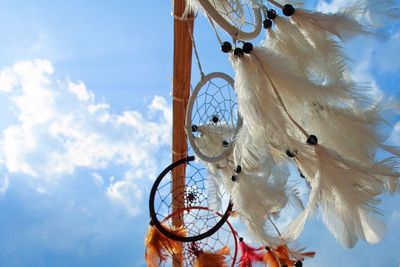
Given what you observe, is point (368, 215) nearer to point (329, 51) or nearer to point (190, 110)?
point (329, 51)

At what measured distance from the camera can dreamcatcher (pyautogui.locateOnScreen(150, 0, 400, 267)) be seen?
132 centimetres

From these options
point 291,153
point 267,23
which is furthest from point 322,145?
point 267,23

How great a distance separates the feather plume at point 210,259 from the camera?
6.59 feet

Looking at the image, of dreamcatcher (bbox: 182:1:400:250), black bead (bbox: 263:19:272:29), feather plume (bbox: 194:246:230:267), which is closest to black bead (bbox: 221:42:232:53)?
dreamcatcher (bbox: 182:1:400:250)

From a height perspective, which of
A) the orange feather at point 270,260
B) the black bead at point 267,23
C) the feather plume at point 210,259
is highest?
the black bead at point 267,23

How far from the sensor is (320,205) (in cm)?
137

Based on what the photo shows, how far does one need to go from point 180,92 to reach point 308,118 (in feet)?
2.97

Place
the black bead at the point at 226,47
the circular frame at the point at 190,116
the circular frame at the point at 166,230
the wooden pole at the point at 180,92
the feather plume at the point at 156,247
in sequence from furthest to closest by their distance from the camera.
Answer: the feather plume at the point at 156,247, the wooden pole at the point at 180,92, the circular frame at the point at 166,230, the circular frame at the point at 190,116, the black bead at the point at 226,47

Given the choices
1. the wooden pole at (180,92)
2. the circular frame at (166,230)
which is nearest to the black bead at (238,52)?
the wooden pole at (180,92)

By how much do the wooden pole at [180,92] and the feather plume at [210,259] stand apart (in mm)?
152


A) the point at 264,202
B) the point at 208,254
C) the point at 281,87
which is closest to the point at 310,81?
the point at 281,87

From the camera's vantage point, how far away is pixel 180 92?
7.39 ft

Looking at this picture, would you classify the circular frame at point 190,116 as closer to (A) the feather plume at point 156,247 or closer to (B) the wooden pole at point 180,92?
(B) the wooden pole at point 180,92

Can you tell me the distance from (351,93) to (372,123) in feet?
0.50
